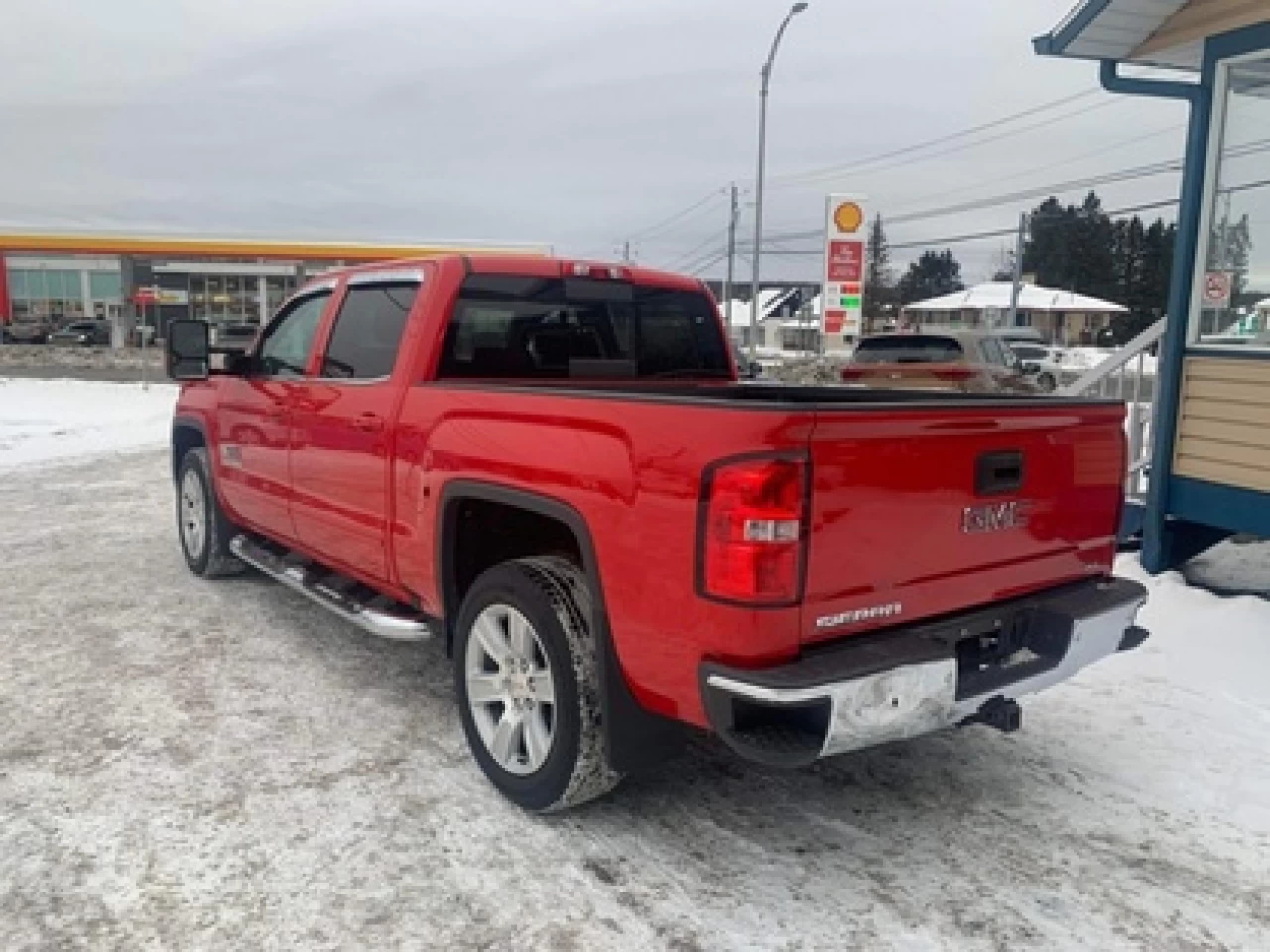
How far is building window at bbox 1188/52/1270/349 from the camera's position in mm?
6238

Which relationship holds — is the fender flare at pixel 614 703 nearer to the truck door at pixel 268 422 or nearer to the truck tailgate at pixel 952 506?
the truck tailgate at pixel 952 506

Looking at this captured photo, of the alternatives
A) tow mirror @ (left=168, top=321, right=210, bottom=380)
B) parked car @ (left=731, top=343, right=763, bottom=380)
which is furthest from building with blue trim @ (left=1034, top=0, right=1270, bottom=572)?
tow mirror @ (left=168, top=321, right=210, bottom=380)

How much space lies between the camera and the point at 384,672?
4.87 m

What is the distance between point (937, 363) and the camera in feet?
40.6

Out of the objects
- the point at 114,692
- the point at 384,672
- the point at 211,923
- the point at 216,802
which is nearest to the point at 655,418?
the point at 211,923

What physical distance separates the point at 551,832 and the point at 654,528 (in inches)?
46.9

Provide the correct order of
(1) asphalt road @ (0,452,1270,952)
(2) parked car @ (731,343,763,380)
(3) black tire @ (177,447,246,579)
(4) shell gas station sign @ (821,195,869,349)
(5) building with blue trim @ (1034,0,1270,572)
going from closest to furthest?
1. (1) asphalt road @ (0,452,1270,952)
2. (2) parked car @ (731,343,763,380)
3. (5) building with blue trim @ (1034,0,1270,572)
4. (3) black tire @ (177,447,246,579)
5. (4) shell gas station sign @ (821,195,869,349)

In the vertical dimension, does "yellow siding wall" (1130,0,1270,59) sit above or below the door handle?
above

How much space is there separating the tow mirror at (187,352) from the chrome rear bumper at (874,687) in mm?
4102

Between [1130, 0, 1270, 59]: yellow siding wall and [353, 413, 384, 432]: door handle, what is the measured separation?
18.2 feet

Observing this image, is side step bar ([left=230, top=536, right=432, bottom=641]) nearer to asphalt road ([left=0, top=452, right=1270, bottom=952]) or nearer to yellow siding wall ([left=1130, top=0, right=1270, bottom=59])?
asphalt road ([left=0, top=452, right=1270, bottom=952])

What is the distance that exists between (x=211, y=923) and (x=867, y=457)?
219 centimetres

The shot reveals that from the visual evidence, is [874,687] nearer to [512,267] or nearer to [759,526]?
[759,526]

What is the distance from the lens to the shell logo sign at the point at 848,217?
911 inches
